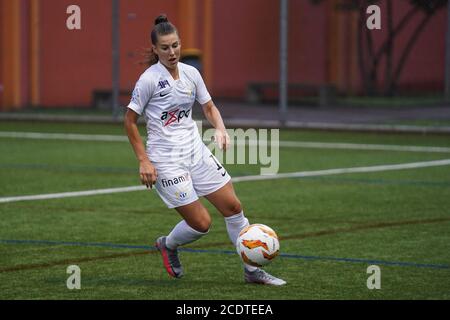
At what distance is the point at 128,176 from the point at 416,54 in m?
21.6

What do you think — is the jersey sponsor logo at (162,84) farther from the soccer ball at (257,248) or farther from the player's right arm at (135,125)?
the soccer ball at (257,248)

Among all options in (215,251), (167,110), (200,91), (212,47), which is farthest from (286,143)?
(167,110)

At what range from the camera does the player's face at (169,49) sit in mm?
8383

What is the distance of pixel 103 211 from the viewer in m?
12.6

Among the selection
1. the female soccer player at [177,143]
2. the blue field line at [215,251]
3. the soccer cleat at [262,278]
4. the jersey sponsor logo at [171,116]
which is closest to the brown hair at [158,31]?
the female soccer player at [177,143]

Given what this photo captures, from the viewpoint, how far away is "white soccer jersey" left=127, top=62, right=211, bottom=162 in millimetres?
8461

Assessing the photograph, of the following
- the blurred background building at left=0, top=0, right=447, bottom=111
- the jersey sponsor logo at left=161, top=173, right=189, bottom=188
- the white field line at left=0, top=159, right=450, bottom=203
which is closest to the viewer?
the jersey sponsor logo at left=161, top=173, right=189, bottom=188

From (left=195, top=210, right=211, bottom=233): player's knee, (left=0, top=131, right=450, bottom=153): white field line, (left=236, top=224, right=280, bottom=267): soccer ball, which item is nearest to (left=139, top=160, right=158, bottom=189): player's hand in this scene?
(left=195, top=210, right=211, bottom=233): player's knee

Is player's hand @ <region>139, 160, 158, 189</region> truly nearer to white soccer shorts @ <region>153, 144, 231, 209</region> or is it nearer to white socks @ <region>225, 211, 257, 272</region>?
white soccer shorts @ <region>153, 144, 231, 209</region>

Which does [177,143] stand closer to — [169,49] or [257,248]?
[169,49]

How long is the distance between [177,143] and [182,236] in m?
0.75

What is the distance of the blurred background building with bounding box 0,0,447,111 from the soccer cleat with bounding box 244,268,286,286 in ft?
59.4

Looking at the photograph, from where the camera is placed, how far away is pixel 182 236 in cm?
873
